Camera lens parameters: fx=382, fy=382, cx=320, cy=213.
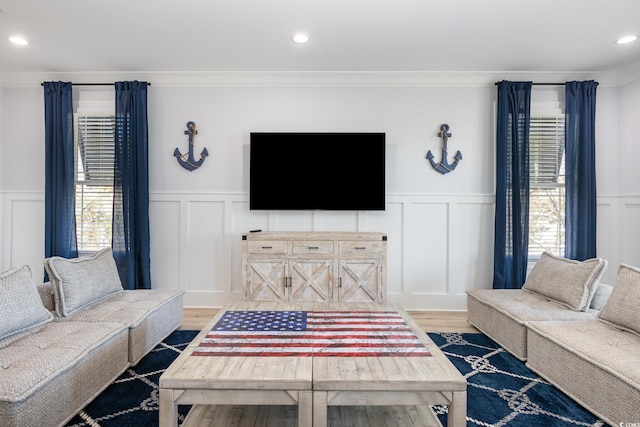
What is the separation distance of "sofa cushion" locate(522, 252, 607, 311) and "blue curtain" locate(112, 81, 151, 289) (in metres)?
3.80

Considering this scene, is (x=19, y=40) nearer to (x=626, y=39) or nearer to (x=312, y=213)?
(x=312, y=213)

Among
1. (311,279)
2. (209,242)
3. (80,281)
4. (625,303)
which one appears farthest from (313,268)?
(625,303)

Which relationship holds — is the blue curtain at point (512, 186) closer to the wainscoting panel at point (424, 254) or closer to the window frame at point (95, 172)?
the wainscoting panel at point (424, 254)

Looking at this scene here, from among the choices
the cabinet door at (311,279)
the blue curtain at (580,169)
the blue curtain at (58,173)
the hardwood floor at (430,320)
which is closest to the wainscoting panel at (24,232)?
the blue curtain at (58,173)

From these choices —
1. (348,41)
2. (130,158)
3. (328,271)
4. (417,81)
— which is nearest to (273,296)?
(328,271)

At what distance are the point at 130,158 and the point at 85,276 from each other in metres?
1.65

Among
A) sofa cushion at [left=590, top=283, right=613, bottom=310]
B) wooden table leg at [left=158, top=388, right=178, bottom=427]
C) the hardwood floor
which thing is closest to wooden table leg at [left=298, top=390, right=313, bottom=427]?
wooden table leg at [left=158, top=388, right=178, bottom=427]

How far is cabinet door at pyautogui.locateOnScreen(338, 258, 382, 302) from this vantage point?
368cm

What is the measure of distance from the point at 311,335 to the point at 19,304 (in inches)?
66.5

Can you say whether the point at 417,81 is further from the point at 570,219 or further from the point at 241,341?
the point at 241,341

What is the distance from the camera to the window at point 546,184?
4.16 m

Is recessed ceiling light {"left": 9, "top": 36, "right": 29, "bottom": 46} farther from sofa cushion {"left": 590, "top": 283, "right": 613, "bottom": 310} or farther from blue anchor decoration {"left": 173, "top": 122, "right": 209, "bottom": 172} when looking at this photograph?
sofa cushion {"left": 590, "top": 283, "right": 613, "bottom": 310}

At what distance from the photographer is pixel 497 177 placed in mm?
4051

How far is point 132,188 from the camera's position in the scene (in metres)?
4.08
